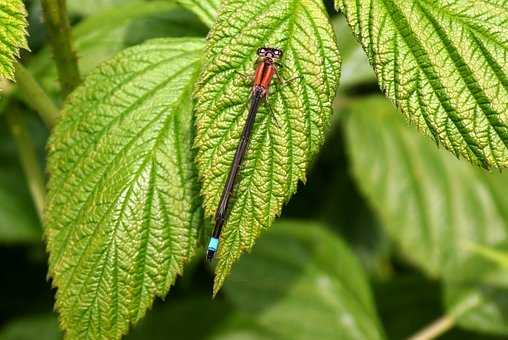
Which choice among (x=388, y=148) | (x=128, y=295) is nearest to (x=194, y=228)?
(x=128, y=295)

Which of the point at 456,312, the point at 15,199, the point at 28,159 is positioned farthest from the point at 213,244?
the point at 15,199

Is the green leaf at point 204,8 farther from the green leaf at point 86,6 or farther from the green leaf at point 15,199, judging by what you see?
the green leaf at point 15,199

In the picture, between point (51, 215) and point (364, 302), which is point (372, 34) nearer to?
point (51, 215)

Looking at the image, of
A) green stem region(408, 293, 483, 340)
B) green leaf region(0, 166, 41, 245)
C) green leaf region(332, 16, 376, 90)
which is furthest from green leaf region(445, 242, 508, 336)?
green leaf region(0, 166, 41, 245)

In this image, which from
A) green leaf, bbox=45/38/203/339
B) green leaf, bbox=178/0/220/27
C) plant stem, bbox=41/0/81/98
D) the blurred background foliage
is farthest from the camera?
the blurred background foliage

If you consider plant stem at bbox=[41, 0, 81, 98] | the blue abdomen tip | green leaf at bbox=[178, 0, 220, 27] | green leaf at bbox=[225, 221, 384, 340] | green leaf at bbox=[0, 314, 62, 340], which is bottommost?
green leaf at bbox=[0, 314, 62, 340]

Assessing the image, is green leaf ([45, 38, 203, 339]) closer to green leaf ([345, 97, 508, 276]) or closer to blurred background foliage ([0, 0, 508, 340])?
blurred background foliage ([0, 0, 508, 340])

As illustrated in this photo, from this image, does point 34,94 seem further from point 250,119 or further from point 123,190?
point 250,119
